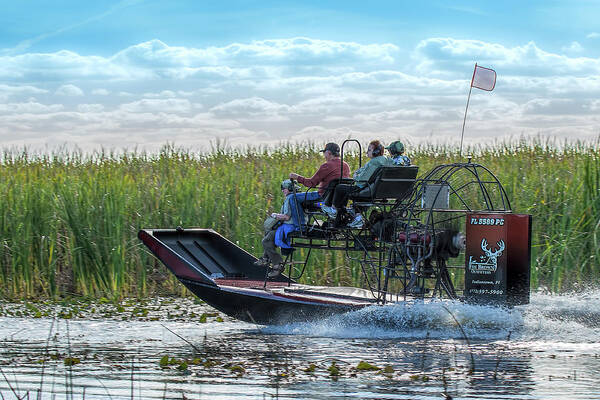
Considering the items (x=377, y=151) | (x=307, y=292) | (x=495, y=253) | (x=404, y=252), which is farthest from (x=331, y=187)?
(x=495, y=253)

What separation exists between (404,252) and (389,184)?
2.58 feet

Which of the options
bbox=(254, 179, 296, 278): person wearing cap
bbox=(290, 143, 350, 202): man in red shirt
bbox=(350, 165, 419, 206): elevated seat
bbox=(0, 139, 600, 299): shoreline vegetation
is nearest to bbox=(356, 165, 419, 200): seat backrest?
bbox=(350, 165, 419, 206): elevated seat

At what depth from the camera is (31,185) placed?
14031 millimetres

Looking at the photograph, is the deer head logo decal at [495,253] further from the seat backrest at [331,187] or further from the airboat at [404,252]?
the seat backrest at [331,187]

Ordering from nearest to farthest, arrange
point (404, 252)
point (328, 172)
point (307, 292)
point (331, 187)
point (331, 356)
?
point (331, 356), point (404, 252), point (331, 187), point (328, 172), point (307, 292)

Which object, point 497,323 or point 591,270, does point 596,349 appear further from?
point 591,270

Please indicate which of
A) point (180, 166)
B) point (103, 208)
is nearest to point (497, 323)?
point (103, 208)

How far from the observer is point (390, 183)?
9.18 m

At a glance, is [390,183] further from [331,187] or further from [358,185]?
[331,187]

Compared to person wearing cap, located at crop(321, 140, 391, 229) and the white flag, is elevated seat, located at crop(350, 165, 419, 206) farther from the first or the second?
the white flag

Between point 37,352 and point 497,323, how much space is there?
15.1ft

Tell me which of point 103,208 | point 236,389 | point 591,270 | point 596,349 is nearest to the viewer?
point 236,389

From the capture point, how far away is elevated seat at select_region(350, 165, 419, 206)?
9.09 meters

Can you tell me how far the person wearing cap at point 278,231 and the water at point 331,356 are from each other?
2.87ft
